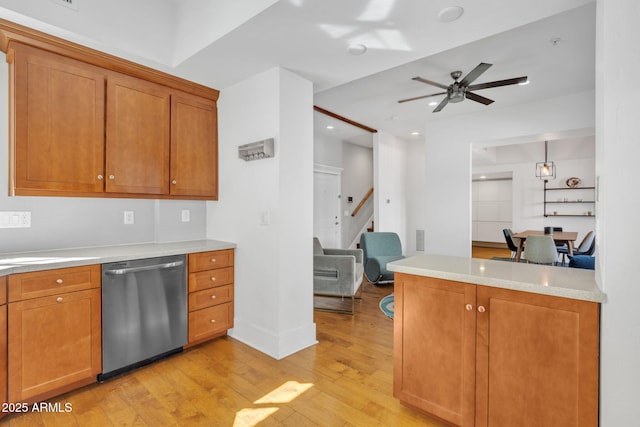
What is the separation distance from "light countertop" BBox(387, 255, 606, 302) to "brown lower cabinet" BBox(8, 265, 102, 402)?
6.88 feet

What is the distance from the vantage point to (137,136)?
2760 millimetres

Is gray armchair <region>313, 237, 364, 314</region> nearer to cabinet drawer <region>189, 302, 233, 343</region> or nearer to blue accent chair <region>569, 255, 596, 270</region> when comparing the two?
cabinet drawer <region>189, 302, 233, 343</region>

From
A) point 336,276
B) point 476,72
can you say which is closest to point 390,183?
point 336,276

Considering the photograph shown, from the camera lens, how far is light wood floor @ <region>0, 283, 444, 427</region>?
1.94 m

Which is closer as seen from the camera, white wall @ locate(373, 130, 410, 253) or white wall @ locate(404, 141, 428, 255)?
white wall @ locate(373, 130, 410, 253)

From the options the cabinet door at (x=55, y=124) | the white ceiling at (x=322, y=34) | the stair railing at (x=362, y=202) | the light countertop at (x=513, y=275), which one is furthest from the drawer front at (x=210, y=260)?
the stair railing at (x=362, y=202)

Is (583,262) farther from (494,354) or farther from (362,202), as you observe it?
(362,202)

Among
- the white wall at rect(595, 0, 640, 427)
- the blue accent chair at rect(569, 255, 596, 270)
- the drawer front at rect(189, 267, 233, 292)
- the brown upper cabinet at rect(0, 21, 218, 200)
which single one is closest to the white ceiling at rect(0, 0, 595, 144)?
the brown upper cabinet at rect(0, 21, 218, 200)

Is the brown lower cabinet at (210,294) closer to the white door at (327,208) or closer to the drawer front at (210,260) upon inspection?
the drawer front at (210,260)

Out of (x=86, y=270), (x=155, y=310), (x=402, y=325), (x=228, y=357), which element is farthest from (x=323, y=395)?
(x=86, y=270)

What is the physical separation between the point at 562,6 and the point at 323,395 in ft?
9.47

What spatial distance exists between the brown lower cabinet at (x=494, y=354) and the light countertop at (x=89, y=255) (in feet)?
6.02

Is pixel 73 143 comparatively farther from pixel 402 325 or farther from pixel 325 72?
pixel 402 325

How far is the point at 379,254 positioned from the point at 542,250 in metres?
2.43
